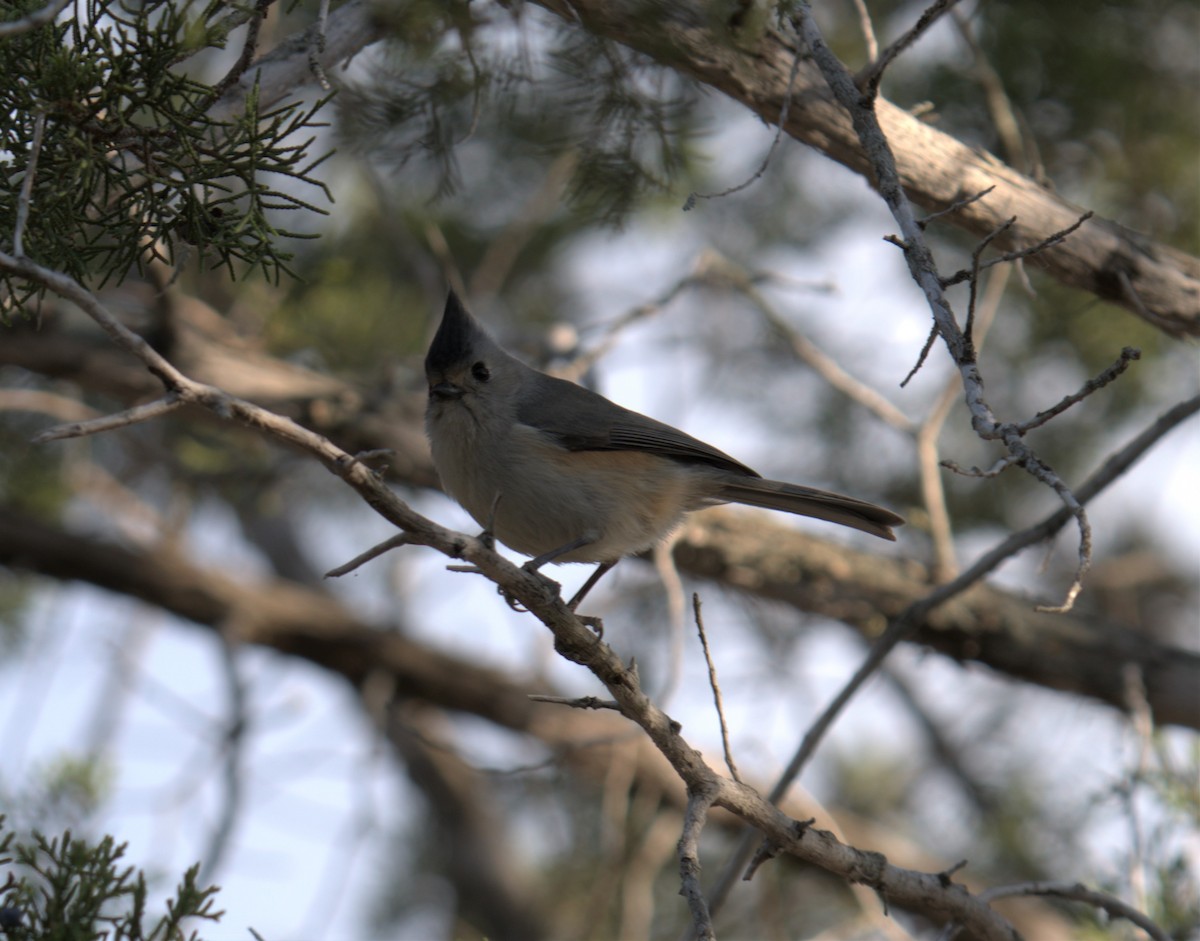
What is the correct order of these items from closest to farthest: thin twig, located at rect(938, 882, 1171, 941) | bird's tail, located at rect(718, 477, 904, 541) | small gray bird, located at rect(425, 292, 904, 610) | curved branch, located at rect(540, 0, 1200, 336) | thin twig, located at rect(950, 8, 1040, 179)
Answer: thin twig, located at rect(938, 882, 1171, 941) → curved branch, located at rect(540, 0, 1200, 336) → small gray bird, located at rect(425, 292, 904, 610) → bird's tail, located at rect(718, 477, 904, 541) → thin twig, located at rect(950, 8, 1040, 179)

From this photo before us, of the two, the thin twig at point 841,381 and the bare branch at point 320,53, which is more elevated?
the thin twig at point 841,381

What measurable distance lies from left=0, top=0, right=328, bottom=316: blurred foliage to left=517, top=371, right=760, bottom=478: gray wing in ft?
4.30

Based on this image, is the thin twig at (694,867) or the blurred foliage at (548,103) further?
the blurred foliage at (548,103)

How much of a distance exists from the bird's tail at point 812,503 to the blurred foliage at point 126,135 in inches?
68.9

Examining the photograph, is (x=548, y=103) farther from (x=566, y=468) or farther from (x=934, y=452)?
(x=934, y=452)

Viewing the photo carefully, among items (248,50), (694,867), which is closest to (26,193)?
(248,50)

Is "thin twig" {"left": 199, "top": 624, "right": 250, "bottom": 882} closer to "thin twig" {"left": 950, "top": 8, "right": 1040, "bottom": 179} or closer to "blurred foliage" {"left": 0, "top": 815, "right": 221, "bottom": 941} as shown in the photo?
"blurred foliage" {"left": 0, "top": 815, "right": 221, "bottom": 941}

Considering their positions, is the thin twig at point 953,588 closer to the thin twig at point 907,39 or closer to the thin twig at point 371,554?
the thin twig at point 907,39

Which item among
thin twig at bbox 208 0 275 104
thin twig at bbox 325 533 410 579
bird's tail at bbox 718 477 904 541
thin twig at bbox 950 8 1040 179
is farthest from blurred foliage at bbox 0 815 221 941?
thin twig at bbox 950 8 1040 179

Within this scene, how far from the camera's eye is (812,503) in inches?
132

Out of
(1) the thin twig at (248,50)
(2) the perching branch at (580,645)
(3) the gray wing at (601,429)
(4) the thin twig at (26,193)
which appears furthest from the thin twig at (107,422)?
(3) the gray wing at (601,429)

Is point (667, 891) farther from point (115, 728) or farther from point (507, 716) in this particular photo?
point (115, 728)

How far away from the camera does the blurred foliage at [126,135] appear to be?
1.94 m

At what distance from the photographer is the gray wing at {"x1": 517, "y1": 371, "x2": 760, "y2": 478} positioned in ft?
10.8
